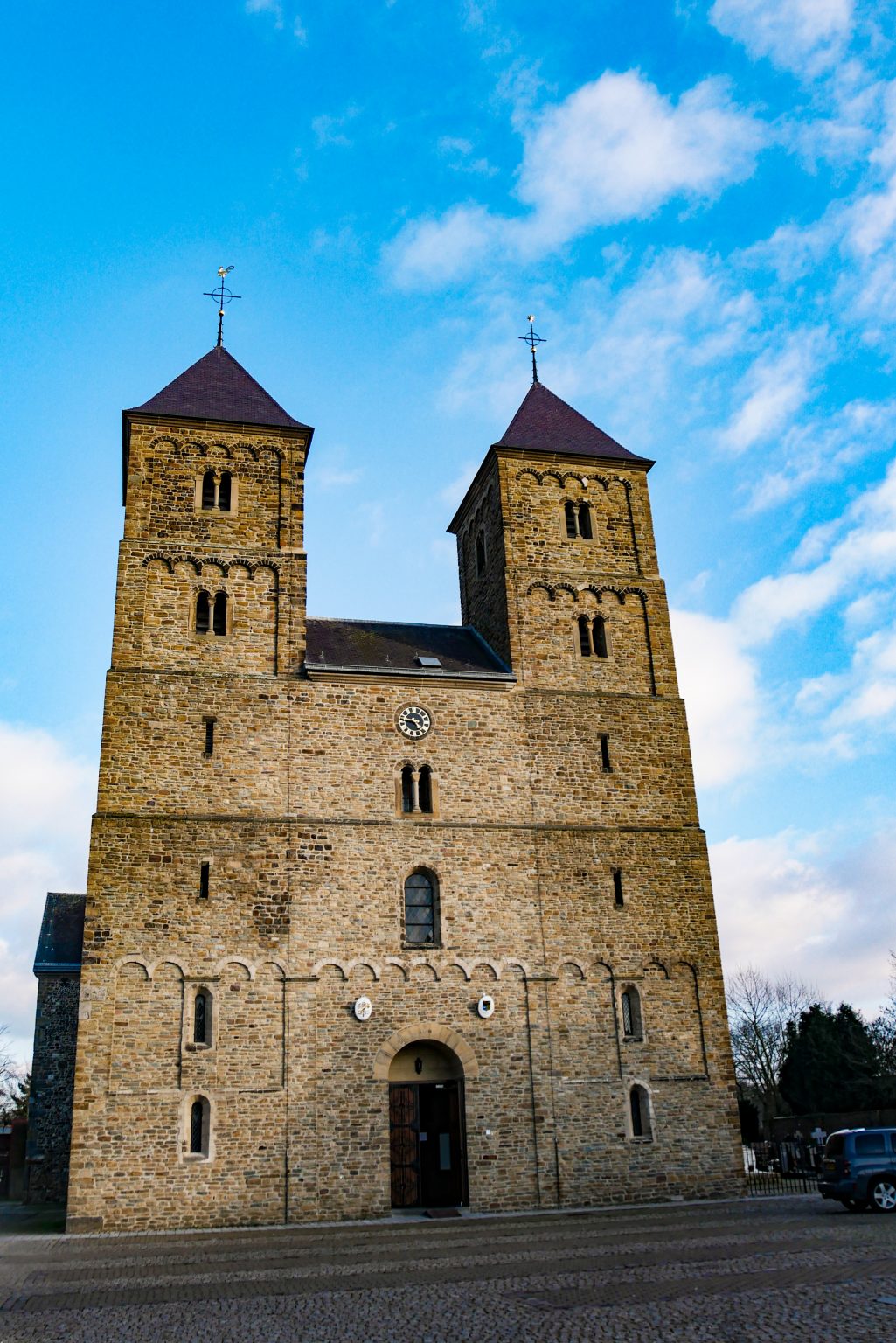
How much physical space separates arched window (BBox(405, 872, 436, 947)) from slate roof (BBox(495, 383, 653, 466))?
1202cm

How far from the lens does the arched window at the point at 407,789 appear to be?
2414cm

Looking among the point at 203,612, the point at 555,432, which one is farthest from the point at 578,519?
the point at 203,612

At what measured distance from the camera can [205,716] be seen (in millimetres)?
23781

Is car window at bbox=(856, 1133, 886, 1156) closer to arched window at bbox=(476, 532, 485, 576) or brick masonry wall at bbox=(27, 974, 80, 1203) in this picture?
arched window at bbox=(476, 532, 485, 576)

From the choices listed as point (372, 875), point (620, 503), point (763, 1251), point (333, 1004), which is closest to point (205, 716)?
point (372, 875)

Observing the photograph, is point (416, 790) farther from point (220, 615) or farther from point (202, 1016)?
point (202, 1016)

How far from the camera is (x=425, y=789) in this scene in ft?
80.1

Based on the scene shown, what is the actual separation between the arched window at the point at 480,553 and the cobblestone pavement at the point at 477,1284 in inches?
683

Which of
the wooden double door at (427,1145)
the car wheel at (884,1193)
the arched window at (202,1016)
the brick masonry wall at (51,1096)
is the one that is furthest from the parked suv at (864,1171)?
the brick masonry wall at (51,1096)

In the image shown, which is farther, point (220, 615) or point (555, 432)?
point (555, 432)

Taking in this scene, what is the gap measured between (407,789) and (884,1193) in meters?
12.1

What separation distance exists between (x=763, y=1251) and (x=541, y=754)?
41.2 ft

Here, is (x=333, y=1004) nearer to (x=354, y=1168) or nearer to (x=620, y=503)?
(x=354, y=1168)

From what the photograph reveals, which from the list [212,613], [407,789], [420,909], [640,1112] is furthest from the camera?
[212,613]
